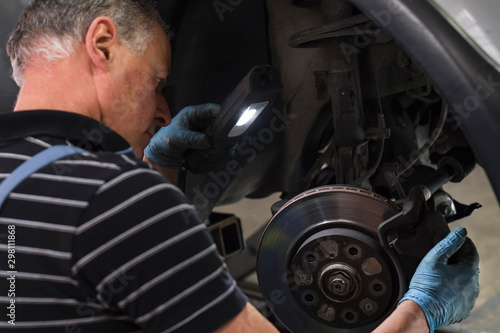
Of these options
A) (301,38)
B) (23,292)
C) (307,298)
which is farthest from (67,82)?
(307,298)

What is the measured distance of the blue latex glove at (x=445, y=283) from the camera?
2.70ft

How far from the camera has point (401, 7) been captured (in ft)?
2.04

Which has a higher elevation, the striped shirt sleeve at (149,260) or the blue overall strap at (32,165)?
the blue overall strap at (32,165)

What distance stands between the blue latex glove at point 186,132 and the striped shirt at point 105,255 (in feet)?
1.48

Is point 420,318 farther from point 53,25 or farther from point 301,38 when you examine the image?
point 53,25

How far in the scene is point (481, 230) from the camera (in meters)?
2.60

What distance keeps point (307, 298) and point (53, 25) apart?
0.60 m

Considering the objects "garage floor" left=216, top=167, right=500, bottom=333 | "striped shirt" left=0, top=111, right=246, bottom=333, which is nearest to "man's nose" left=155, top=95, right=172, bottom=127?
"striped shirt" left=0, top=111, right=246, bottom=333

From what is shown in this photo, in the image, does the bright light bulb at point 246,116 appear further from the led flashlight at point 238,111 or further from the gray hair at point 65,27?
the gray hair at point 65,27

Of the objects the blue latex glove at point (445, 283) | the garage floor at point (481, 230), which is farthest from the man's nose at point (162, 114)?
the garage floor at point (481, 230)

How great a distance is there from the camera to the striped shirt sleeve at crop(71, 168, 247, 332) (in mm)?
567

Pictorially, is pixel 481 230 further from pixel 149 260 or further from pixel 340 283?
pixel 149 260

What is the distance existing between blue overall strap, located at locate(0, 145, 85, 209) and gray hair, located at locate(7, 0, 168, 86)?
0.14 metres

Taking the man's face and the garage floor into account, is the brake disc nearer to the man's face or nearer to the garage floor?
the man's face
